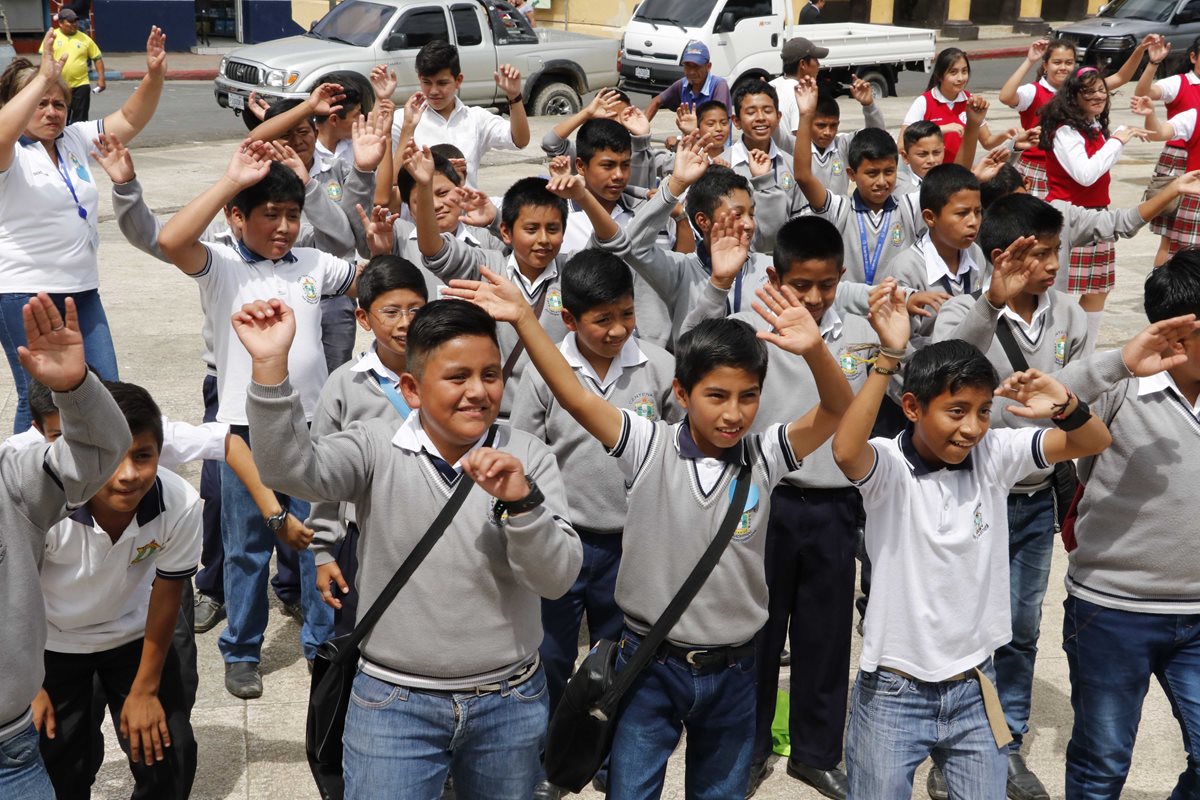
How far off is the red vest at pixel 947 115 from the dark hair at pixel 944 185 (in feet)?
12.6

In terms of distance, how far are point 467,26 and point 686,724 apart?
15.7 meters

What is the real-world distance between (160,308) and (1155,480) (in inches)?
313

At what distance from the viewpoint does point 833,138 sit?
818 centimetres

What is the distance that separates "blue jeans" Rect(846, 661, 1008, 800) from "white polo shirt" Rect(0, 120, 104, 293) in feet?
13.7

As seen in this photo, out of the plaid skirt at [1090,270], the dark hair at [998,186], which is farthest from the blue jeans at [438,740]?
the plaid skirt at [1090,270]

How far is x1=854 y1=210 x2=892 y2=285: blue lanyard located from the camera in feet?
21.0

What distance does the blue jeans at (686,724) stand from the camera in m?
3.76

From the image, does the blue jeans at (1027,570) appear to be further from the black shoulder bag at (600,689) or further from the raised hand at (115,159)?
the raised hand at (115,159)

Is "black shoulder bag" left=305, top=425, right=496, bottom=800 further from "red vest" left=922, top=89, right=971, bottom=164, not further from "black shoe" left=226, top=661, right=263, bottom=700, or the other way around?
"red vest" left=922, top=89, right=971, bottom=164

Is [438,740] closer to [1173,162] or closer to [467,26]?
[1173,162]

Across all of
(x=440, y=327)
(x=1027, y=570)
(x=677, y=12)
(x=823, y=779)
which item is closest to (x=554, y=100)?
(x=677, y=12)

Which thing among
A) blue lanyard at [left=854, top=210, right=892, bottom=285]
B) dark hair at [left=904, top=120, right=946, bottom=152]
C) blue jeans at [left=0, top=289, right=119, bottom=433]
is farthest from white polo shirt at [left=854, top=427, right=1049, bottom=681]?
dark hair at [left=904, top=120, right=946, bottom=152]

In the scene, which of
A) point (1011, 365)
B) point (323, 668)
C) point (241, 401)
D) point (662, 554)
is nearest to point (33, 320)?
point (323, 668)

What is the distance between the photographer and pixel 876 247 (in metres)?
6.44
